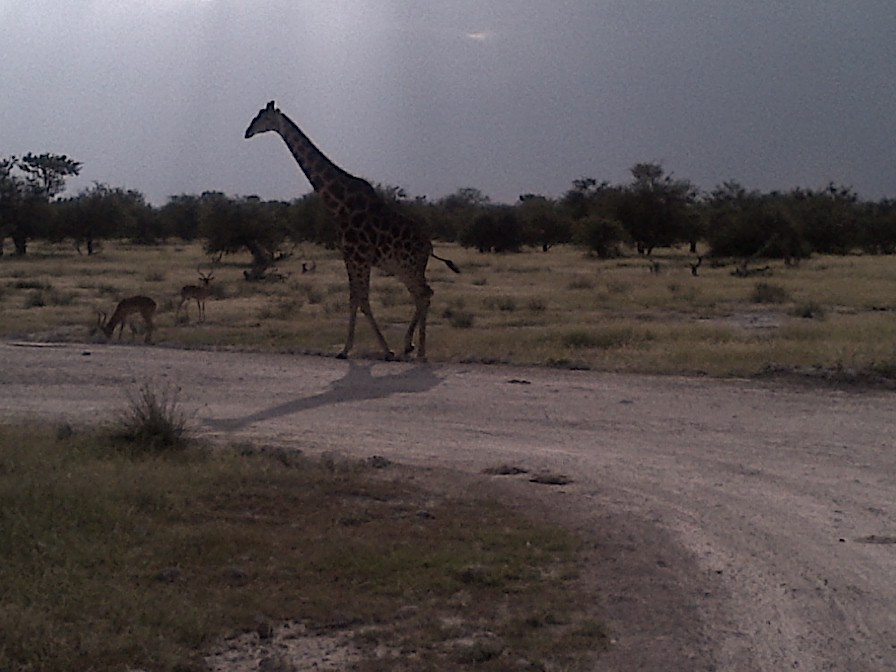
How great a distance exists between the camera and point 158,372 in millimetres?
15188

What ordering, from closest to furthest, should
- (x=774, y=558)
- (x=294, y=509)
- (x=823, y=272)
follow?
1. (x=774, y=558)
2. (x=294, y=509)
3. (x=823, y=272)

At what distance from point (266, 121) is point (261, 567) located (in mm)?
13285

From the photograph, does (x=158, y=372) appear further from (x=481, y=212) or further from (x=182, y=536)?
(x=481, y=212)

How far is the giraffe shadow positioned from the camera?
12.2 meters

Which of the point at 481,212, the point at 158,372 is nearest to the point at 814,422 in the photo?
the point at 158,372

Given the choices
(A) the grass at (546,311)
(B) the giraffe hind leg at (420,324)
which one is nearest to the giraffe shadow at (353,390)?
(B) the giraffe hind leg at (420,324)

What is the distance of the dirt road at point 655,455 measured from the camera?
6219mm

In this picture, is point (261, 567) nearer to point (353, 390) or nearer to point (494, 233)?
point (353, 390)

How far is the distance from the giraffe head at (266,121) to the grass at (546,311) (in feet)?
12.5

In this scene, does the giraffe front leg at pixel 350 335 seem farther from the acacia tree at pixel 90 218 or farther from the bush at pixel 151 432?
the acacia tree at pixel 90 218

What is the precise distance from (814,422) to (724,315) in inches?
529

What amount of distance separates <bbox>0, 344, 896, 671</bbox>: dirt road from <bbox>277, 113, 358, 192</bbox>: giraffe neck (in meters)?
3.57

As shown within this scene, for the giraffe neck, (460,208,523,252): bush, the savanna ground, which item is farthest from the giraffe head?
(460,208,523,252): bush

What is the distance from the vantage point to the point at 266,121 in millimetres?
18969
